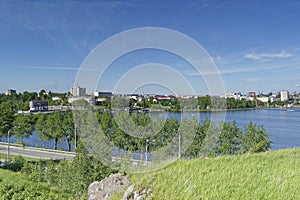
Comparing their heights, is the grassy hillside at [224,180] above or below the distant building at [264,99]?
below

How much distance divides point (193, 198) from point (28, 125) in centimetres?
2675

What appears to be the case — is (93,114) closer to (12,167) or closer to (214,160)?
(214,160)

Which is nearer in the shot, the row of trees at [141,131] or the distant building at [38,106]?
the row of trees at [141,131]

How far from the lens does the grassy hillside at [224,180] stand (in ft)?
8.57

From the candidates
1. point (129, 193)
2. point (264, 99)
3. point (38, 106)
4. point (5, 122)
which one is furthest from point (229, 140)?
point (264, 99)

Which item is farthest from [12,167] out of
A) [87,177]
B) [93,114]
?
[93,114]

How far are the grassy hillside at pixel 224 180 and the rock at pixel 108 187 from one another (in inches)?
5.5

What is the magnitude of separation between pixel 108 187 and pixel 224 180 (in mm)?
1488

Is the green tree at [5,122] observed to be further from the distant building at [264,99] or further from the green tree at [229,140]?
the distant building at [264,99]

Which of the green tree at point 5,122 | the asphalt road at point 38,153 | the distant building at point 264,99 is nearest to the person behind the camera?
the asphalt road at point 38,153

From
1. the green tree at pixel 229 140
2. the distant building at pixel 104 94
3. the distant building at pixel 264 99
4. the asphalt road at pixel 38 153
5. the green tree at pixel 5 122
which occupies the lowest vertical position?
the asphalt road at pixel 38 153

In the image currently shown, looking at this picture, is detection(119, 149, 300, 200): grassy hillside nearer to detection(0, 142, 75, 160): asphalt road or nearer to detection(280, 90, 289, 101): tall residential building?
detection(0, 142, 75, 160): asphalt road

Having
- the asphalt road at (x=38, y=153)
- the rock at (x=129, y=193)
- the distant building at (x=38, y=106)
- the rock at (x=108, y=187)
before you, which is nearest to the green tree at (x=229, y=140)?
the asphalt road at (x=38, y=153)

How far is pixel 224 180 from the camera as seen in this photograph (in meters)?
2.95
